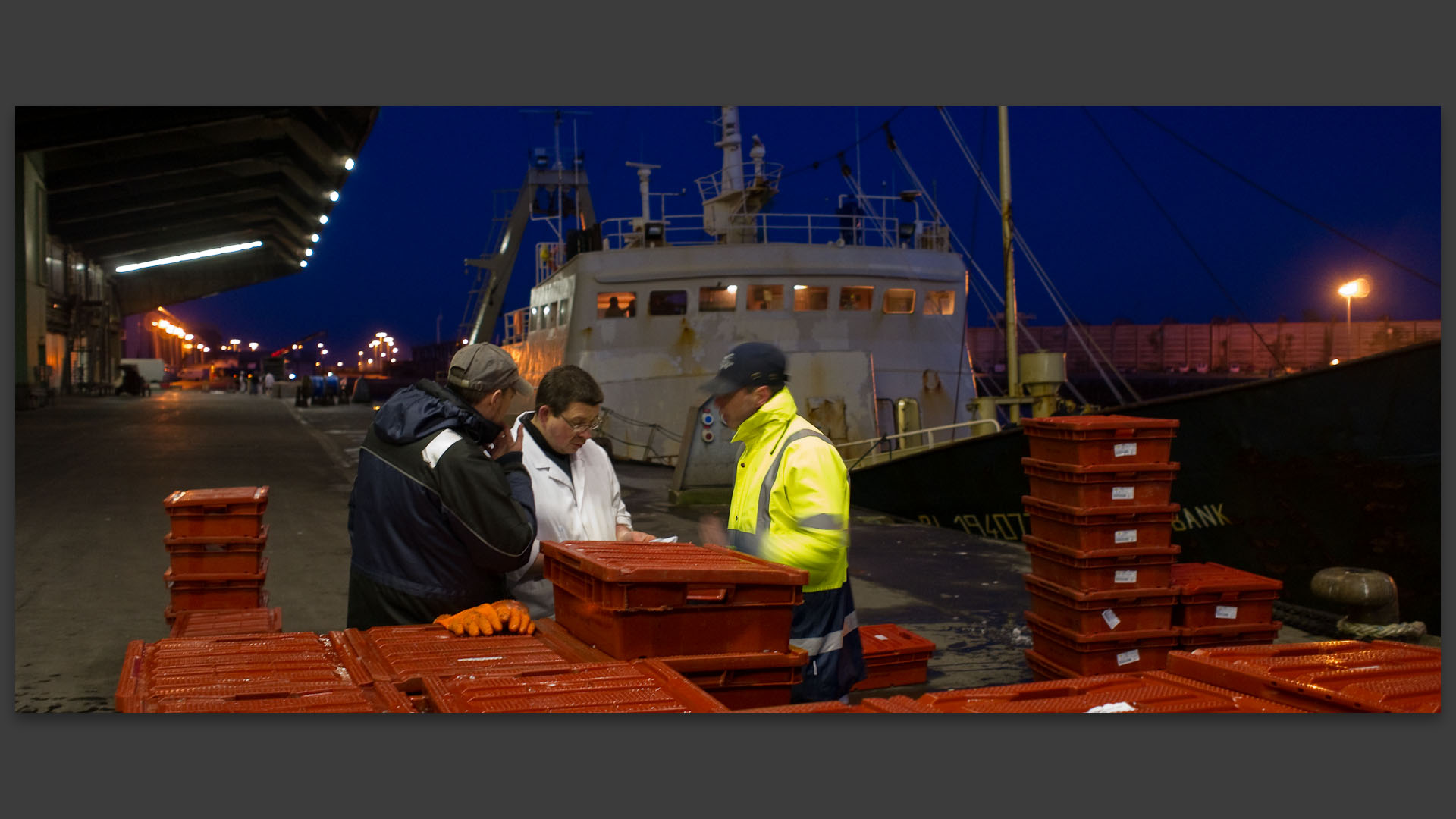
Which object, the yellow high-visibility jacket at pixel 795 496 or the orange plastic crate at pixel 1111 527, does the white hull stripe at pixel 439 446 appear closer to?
the yellow high-visibility jacket at pixel 795 496

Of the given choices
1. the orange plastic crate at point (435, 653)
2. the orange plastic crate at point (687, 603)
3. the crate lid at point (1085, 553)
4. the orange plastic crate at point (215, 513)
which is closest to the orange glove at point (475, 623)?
the orange plastic crate at point (435, 653)

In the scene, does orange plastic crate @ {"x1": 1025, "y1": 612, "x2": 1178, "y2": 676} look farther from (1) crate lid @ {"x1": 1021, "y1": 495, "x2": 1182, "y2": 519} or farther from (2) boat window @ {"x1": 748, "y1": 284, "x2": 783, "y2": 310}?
(2) boat window @ {"x1": 748, "y1": 284, "x2": 783, "y2": 310}

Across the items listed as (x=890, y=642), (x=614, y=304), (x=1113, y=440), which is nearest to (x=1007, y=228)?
(x=1113, y=440)

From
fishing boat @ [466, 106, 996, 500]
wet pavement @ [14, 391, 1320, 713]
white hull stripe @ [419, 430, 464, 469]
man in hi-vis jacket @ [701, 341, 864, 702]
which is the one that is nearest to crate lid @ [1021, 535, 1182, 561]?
wet pavement @ [14, 391, 1320, 713]

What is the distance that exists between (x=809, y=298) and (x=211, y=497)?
1406 centimetres

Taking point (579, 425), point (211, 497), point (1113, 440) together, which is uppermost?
point (579, 425)

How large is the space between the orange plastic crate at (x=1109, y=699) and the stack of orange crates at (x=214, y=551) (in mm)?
3255

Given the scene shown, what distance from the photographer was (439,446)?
3.52 m

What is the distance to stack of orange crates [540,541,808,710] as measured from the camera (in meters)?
3.32

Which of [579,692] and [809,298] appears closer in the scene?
[579,692]

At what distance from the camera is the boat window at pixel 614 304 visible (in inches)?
723

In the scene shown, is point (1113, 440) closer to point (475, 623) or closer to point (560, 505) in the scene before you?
point (560, 505)

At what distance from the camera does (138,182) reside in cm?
1444

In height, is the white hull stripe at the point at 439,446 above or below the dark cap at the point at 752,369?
below
